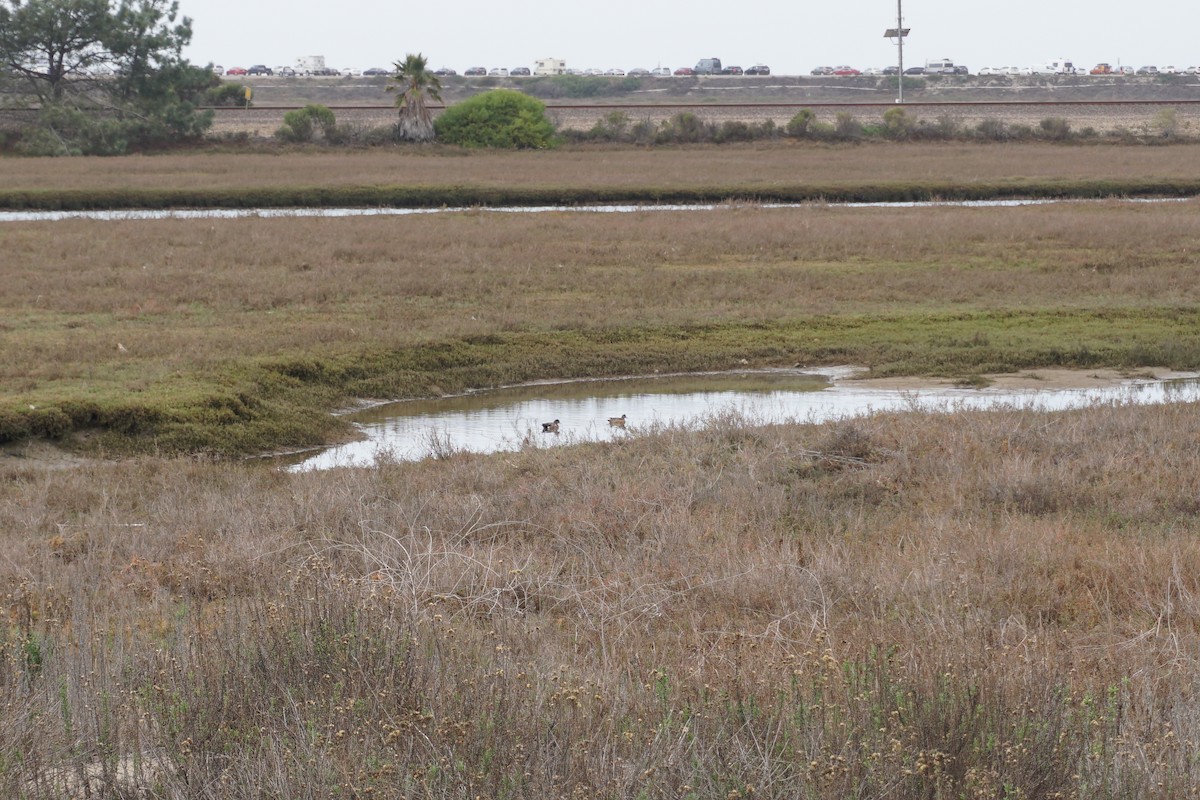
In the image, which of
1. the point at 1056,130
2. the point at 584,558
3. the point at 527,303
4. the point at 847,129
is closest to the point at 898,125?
the point at 847,129

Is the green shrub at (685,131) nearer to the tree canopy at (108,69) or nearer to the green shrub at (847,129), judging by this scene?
the green shrub at (847,129)

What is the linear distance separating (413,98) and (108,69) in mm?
21689

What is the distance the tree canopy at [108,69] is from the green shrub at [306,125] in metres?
5.56

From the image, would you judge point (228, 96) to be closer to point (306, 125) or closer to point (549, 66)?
point (306, 125)

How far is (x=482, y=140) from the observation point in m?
68.7

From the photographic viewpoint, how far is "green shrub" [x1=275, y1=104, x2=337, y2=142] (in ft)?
223

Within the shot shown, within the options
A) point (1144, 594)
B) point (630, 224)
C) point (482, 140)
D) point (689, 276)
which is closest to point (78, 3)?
point (482, 140)

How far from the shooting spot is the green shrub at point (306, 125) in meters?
68.0

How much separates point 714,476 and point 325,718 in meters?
6.06

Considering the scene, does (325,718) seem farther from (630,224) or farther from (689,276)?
(630,224)

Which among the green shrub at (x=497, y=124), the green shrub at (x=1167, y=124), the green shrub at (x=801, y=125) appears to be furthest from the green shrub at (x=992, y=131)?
the green shrub at (x=497, y=124)

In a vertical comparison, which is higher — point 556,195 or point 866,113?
point 866,113

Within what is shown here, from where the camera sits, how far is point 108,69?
76188 millimetres

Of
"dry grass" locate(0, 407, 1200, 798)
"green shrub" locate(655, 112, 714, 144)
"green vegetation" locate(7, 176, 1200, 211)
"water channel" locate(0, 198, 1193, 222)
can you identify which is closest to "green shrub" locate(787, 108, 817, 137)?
"green shrub" locate(655, 112, 714, 144)
